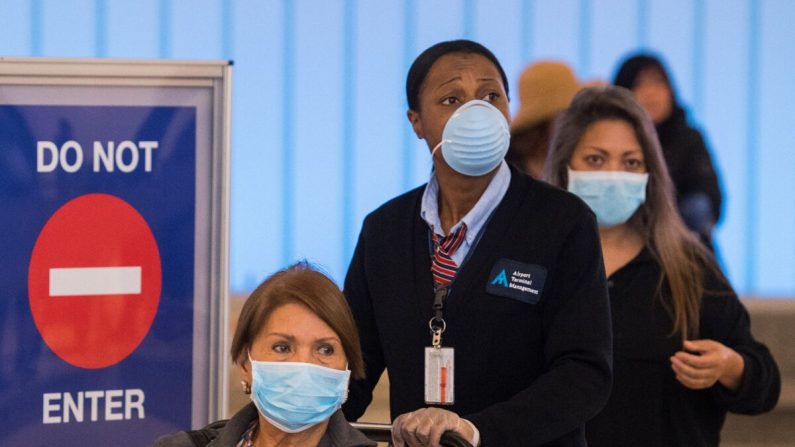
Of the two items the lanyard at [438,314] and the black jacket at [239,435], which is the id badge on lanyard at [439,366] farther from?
the black jacket at [239,435]

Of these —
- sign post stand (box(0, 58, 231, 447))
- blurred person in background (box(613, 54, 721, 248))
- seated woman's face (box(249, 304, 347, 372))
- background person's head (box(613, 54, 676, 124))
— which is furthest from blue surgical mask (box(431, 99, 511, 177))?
background person's head (box(613, 54, 676, 124))

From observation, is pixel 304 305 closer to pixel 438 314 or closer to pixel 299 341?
pixel 299 341

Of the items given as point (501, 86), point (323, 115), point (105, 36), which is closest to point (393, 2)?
point (323, 115)

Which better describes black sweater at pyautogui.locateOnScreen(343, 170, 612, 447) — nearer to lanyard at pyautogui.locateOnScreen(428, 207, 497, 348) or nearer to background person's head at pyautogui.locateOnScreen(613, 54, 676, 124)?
lanyard at pyautogui.locateOnScreen(428, 207, 497, 348)

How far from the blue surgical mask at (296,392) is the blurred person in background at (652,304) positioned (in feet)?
3.70

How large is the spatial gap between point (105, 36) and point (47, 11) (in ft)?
0.83

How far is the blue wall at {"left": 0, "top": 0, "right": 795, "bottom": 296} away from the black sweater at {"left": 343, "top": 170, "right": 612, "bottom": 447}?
3.02m

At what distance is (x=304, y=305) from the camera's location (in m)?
2.36

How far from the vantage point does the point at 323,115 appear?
18.4 feet

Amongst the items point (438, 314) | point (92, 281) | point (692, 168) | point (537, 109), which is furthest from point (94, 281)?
point (692, 168)

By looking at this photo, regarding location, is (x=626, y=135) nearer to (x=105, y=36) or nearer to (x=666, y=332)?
(x=666, y=332)

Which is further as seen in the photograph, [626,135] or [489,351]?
[626,135]

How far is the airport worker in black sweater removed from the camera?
2.41 meters

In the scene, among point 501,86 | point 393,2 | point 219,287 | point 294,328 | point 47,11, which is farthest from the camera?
point 393,2
